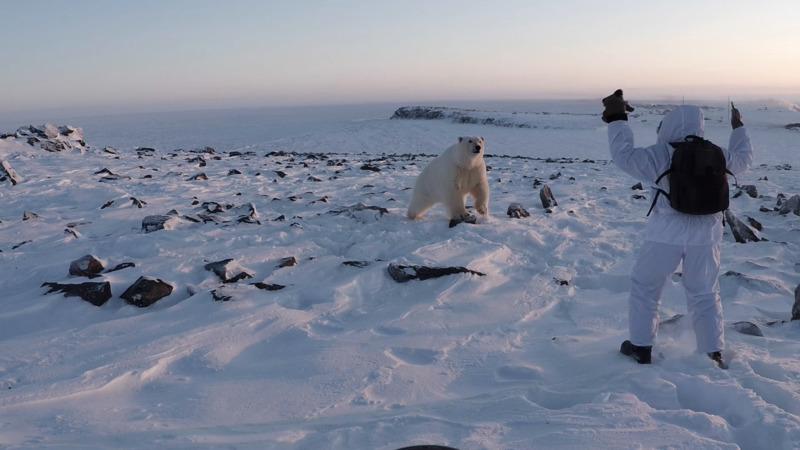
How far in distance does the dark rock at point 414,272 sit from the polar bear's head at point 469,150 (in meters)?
2.45

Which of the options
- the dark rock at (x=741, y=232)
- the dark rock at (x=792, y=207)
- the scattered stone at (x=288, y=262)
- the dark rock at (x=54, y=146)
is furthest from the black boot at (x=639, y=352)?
the dark rock at (x=54, y=146)

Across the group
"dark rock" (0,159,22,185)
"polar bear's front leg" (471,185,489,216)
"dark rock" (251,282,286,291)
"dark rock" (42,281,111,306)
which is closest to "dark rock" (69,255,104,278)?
"dark rock" (42,281,111,306)

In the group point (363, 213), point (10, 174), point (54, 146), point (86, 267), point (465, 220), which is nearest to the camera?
point (86, 267)

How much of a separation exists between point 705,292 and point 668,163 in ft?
2.69

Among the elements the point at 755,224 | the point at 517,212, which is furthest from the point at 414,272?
the point at 755,224

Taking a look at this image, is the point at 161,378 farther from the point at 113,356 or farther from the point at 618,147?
the point at 618,147

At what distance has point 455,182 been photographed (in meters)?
7.03

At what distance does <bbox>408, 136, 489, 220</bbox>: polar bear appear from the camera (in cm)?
701

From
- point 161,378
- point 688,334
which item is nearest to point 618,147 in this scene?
point 688,334

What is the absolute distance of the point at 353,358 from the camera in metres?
3.43

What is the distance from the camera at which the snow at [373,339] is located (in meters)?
2.61

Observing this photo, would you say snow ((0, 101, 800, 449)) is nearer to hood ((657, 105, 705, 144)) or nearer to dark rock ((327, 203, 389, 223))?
dark rock ((327, 203, 389, 223))

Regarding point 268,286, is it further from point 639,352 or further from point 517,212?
point 517,212

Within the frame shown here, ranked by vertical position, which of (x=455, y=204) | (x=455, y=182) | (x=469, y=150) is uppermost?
(x=469, y=150)
